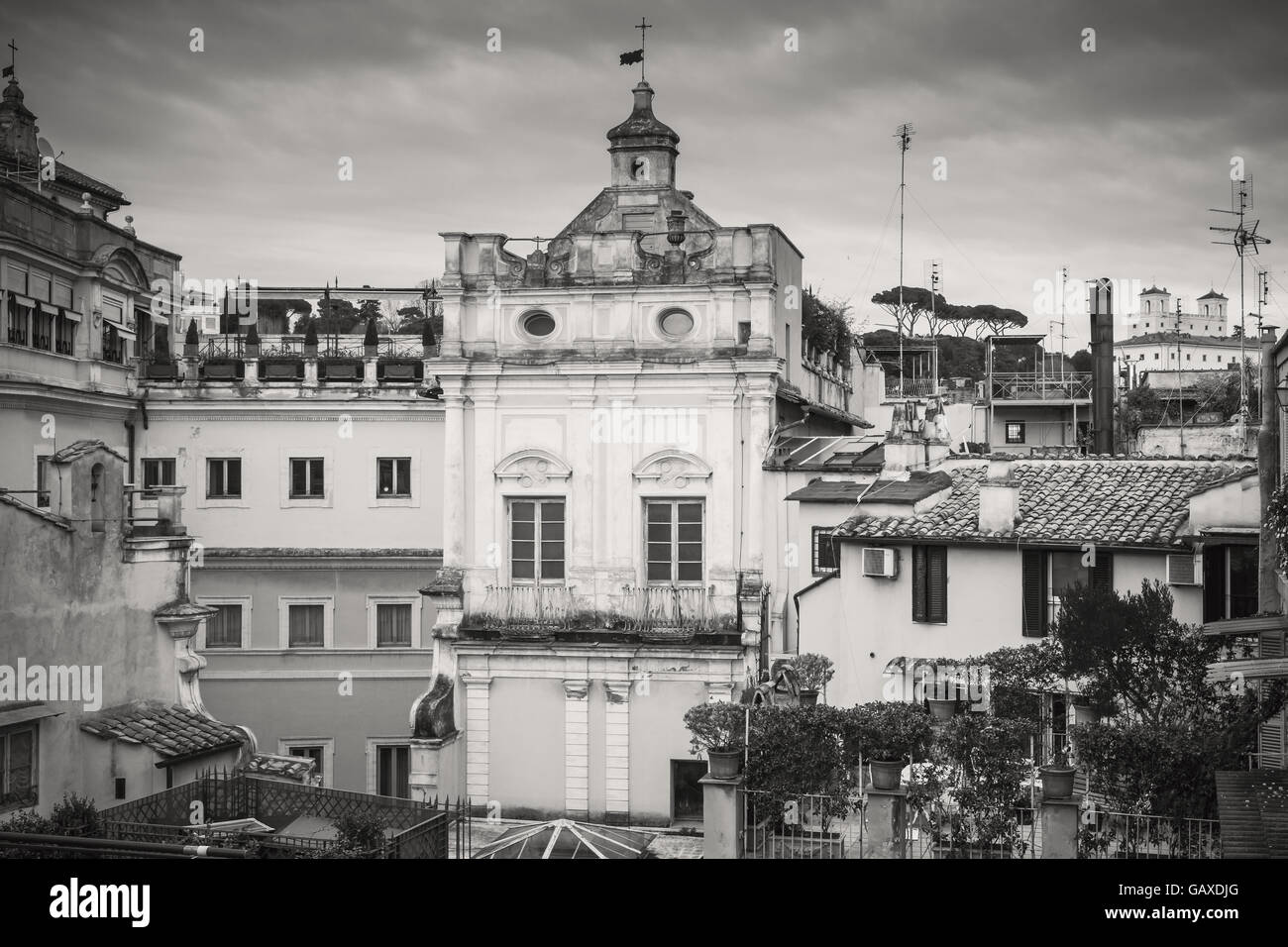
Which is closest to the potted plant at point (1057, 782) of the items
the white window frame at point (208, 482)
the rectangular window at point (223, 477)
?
the white window frame at point (208, 482)

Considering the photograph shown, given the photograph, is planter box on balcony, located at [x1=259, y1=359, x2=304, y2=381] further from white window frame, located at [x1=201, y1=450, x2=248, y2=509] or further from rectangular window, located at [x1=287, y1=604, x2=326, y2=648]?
rectangular window, located at [x1=287, y1=604, x2=326, y2=648]

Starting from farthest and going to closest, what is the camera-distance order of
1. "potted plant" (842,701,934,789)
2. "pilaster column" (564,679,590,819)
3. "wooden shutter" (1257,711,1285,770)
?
1. "pilaster column" (564,679,590,819)
2. "potted plant" (842,701,934,789)
3. "wooden shutter" (1257,711,1285,770)

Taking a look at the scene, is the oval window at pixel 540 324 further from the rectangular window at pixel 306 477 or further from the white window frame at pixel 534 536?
the rectangular window at pixel 306 477

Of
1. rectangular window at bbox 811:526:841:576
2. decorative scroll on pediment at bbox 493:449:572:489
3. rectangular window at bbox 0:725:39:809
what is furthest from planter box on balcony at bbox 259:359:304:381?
rectangular window at bbox 0:725:39:809

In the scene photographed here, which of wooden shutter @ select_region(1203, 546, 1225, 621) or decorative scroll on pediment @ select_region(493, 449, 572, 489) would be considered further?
decorative scroll on pediment @ select_region(493, 449, 572, 489)

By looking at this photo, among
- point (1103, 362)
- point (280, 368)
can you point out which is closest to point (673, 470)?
point (280, 368)

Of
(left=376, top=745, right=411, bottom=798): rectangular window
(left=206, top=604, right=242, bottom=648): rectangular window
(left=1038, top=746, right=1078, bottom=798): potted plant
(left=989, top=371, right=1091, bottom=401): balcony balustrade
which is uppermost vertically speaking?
(left=989, top=371, right=1091, bottom=401): balcony balustrade

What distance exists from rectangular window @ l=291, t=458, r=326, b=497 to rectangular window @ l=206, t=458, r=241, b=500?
1.08 metres

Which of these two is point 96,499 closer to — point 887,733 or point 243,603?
point 887,733

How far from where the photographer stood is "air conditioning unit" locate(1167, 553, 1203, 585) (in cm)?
1711

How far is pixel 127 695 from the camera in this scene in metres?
17.1

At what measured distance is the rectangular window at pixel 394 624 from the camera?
27078 mm

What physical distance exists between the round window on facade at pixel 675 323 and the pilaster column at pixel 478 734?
6.30 meters

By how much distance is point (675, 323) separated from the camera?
74.0 feet
